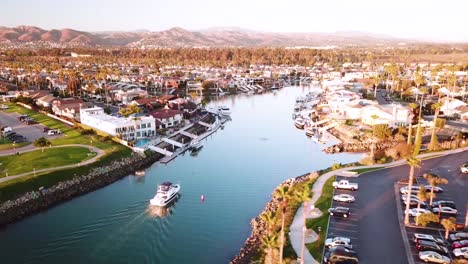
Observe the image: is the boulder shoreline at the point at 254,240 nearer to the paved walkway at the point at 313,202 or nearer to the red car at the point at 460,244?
the paved walkway at the point at 313,202

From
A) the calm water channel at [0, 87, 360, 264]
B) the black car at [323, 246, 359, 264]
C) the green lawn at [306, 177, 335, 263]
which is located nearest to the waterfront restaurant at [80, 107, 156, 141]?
the calm water channel at [0, 87, 360, 264]

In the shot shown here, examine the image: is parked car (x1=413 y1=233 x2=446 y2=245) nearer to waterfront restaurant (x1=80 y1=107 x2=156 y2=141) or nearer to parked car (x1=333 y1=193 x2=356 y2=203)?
parked car (x1=333 y1=193 x2=356 y2=203)

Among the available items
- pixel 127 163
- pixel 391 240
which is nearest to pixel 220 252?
pixel 391 240

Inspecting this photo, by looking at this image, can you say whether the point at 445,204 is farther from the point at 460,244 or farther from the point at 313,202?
the point at 313,202

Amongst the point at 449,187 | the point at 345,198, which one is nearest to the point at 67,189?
the point at 345,198

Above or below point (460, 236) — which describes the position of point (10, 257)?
below


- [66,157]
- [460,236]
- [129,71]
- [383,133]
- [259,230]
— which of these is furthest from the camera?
[129,71]

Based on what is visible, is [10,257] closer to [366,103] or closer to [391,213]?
[391,213]
